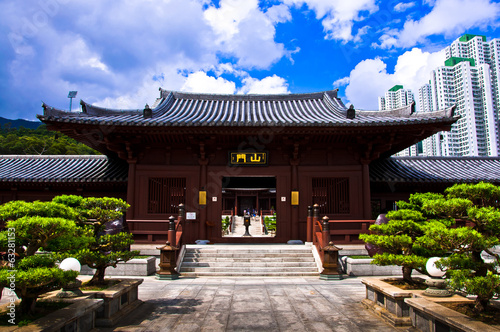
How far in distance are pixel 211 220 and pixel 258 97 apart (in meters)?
8.41

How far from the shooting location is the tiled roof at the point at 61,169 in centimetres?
1389

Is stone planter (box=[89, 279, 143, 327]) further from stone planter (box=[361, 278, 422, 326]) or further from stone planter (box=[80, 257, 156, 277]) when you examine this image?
stone planter (box=[361, 278, 422, 326])

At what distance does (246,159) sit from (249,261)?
4.25 m

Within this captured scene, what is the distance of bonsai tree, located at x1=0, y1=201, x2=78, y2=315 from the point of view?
396 centimetres

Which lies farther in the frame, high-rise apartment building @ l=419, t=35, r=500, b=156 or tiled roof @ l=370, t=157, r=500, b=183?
high-rise apartment building @ l=419, t=35, r=500, b=156

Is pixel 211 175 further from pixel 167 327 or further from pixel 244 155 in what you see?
pixel 167 327

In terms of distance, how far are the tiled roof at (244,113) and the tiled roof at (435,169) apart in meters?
2.61

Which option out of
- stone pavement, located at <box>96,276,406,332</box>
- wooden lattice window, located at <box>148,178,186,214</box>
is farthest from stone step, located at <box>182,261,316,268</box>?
wooden lattice window, located at <box>148,178,186,214</box>

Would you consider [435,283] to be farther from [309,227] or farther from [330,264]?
[309,227]

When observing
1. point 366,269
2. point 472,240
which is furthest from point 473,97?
point 472,240

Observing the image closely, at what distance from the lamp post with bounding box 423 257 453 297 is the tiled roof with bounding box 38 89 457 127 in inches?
278

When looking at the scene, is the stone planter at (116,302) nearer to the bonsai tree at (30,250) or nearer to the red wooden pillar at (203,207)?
the bonsai tree at (30,250)

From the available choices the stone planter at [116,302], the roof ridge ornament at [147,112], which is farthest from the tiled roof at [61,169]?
the stone planter at [116,302]

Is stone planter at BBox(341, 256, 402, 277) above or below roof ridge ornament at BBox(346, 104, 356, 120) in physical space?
below
